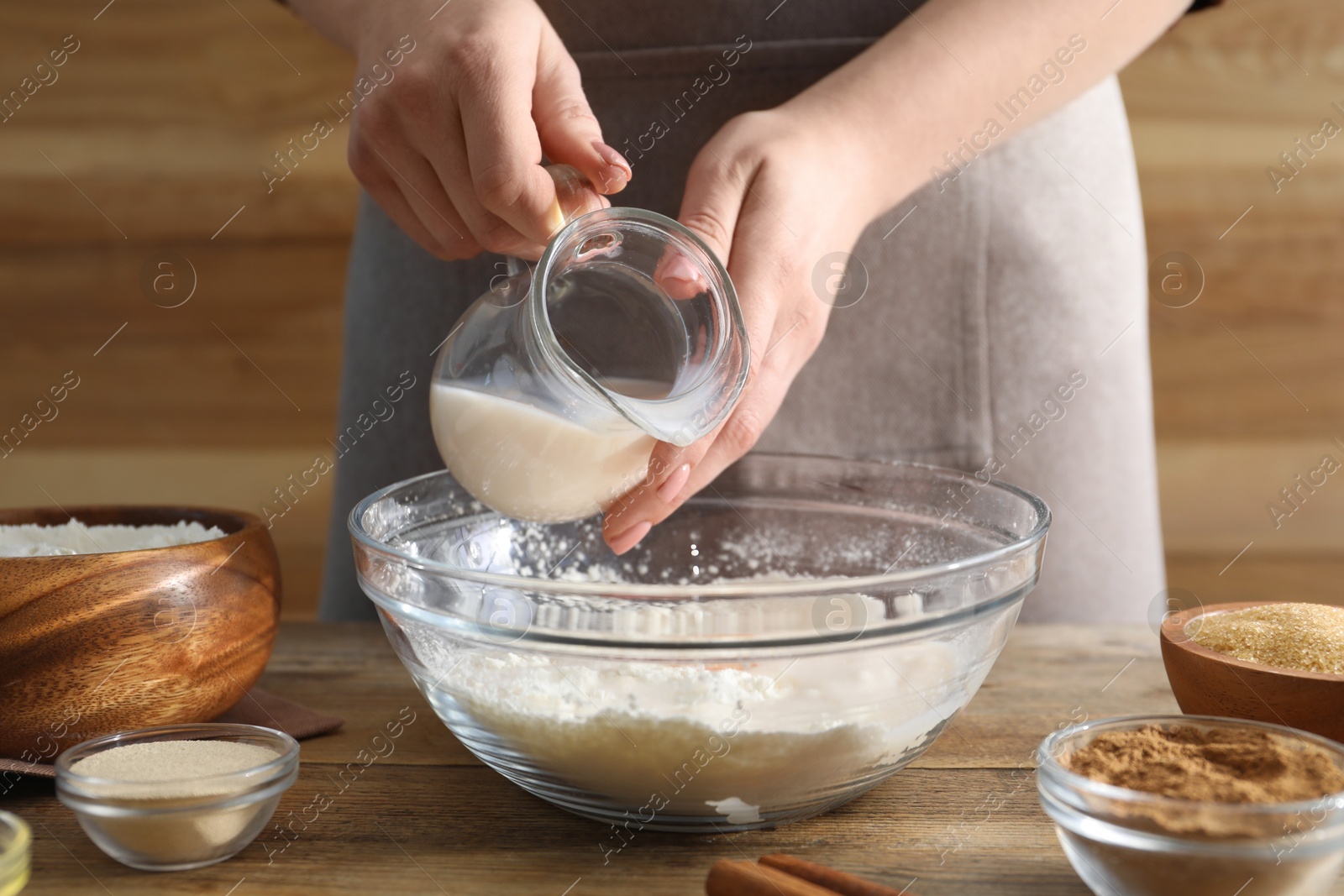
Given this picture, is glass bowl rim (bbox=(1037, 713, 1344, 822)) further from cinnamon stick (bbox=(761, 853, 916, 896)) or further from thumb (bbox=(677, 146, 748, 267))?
thumb (bbox=(677, 146, 748, 267))

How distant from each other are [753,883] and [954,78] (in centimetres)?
66

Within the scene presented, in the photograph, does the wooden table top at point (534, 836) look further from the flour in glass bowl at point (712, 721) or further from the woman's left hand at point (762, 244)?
the woman's left hand at point (762, 244)

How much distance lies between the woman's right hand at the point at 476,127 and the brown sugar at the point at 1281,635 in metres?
0.45

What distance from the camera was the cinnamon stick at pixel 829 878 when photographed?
1.58 feet

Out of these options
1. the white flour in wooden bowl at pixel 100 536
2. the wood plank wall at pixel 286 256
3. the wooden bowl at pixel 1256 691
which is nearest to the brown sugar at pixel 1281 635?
the wooden bowl at pixel 1256 691

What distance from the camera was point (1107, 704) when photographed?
0.77 meters

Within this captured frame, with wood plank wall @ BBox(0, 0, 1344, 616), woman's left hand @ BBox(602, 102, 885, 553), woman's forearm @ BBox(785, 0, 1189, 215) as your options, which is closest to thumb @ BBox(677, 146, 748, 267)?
woman's left hand @ BBox(602, 102, 885, 553)

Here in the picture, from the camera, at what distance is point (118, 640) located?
2.04ft

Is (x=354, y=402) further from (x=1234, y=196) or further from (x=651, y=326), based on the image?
(x=1234, y=196)

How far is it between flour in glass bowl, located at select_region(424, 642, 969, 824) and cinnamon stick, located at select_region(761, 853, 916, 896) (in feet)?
0.16

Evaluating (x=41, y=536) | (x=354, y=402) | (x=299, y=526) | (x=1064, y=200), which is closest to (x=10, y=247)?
(x=299, y=526)

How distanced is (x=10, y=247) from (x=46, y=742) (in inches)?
66.2

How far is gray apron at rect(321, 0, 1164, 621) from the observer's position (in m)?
1.15

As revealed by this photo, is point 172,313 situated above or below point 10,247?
below
